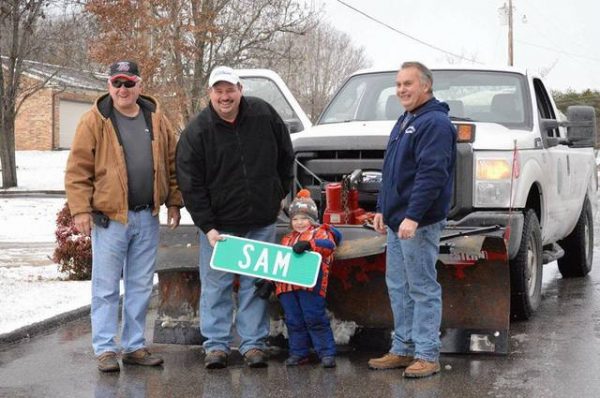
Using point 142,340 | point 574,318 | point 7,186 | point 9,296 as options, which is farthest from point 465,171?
point 7,186

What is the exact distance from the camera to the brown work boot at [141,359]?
6129 mm

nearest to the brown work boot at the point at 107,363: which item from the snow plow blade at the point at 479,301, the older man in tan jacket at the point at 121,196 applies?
the older man in tan jacket at the point at 121,196

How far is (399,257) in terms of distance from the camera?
583 centimetres

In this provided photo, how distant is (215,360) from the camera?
6.05m

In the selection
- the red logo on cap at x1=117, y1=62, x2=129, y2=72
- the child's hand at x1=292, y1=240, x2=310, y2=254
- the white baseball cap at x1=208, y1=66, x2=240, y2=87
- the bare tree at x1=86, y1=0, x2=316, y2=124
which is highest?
the bare tree at x1=86, y1=0, x2=316, y2=124

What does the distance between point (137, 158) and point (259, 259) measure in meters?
1.01

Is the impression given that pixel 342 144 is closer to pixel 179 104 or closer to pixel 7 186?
pixel 179 104

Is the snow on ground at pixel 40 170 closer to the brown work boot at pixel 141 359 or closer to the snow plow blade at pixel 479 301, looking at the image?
the brown work boot at pixel 141 359

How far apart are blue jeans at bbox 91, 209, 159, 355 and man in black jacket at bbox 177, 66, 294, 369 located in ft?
1.16

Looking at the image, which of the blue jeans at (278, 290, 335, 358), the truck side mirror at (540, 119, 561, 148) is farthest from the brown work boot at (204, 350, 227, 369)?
the truck side mirror at (540, 119, 561, 148)

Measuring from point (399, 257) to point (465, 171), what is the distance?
3.69 feet

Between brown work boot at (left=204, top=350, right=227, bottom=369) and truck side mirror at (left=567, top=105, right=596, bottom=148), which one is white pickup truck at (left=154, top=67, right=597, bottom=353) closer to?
truck side mirror at (left=567, top=105, right=596, bottom=148)

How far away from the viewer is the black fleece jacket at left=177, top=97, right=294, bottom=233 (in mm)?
5992

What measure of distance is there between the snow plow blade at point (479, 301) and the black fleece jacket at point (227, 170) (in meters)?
1.24
